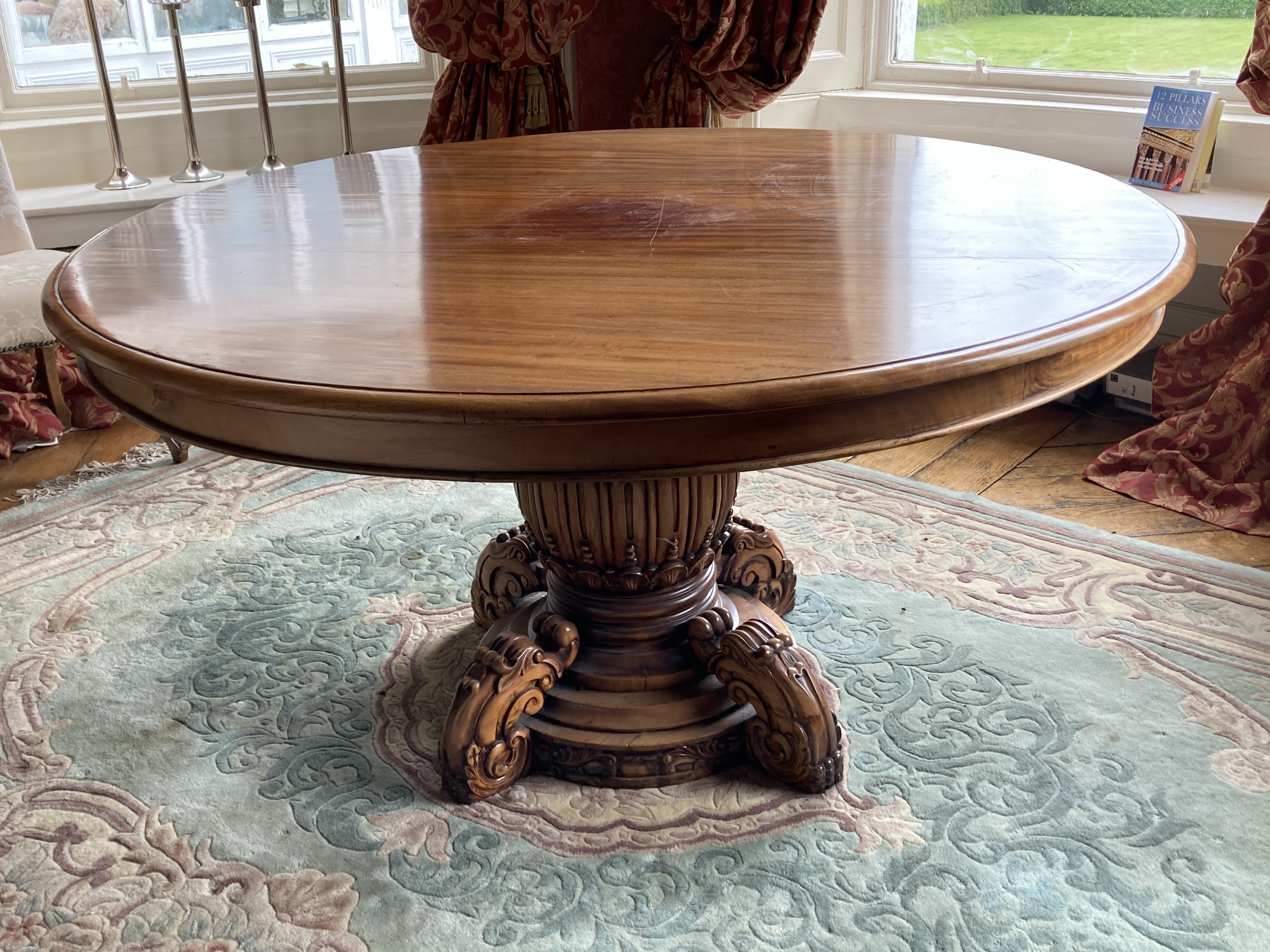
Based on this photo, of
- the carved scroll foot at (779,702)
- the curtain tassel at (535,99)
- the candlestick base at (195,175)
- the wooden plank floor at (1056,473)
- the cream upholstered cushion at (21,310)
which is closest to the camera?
the carved scroll foot at (779,702)

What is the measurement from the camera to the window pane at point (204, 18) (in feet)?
10.5

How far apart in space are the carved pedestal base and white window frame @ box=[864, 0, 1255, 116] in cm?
188

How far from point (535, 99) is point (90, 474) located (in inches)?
54.3

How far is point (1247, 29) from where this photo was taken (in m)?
2.60

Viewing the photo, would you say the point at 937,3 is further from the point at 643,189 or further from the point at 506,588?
the point at 506,588

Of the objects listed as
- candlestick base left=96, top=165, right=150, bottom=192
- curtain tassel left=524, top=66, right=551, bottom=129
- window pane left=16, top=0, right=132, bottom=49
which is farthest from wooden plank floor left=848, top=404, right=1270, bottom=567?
window pane left=16, top=0, right=132, bottom=49

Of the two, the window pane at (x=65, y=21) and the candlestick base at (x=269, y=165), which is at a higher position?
the window pane at (x=65, y=21)

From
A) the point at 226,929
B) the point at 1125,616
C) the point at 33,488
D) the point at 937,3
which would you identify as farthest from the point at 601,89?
the point at 226,929

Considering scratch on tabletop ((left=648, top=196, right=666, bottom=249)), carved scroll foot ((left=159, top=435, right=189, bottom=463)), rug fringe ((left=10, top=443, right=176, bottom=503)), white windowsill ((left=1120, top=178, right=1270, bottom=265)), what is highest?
scratch on tabletop ((left=648, top=196, right=666, bottom=249))

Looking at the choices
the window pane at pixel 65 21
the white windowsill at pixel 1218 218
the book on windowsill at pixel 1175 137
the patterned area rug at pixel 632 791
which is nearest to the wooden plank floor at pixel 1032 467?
the patterned area rug at pixel 632 791

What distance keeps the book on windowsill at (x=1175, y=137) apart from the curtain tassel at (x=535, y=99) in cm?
143

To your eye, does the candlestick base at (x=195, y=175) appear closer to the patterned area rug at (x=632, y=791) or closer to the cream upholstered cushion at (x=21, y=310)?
the cream upholstered cushion at (x=21, y=310)

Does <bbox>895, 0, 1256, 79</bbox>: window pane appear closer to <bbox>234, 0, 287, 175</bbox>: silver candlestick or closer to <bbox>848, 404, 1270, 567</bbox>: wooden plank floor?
<bbox>848, 404, 1270, 567</bbox>: wooden plank floor

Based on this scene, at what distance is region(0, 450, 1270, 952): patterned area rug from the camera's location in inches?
49.6
